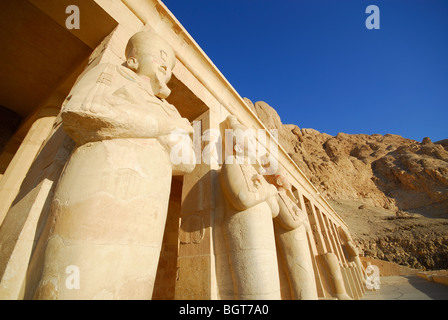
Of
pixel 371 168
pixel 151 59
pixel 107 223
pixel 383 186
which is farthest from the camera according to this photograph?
pixel 371 168

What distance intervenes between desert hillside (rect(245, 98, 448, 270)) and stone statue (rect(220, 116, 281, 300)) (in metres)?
21.8

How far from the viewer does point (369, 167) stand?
34500 millimetres

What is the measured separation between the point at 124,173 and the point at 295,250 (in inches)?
97.1

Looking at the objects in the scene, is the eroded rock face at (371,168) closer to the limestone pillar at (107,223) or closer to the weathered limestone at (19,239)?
the limestone pillar at (107,223)

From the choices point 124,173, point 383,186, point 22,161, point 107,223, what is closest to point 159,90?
point 124,173

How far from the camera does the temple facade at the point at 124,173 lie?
0.94 metres

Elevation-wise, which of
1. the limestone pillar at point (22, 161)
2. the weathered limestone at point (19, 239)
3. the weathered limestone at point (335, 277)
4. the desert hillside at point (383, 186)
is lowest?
the weathered limestone at point (335, 277)

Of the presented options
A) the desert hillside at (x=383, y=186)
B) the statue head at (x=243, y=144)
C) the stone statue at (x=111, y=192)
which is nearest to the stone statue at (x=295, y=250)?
the statue head at (x=243, y=144)

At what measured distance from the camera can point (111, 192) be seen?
1008 mm

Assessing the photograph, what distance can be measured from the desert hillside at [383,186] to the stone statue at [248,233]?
71.6ft

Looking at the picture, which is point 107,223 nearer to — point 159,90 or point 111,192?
point 111,192

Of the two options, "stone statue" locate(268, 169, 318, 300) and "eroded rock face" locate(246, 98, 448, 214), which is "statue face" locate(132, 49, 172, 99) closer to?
"stone statue" locate(268, 169, 318, 300)
